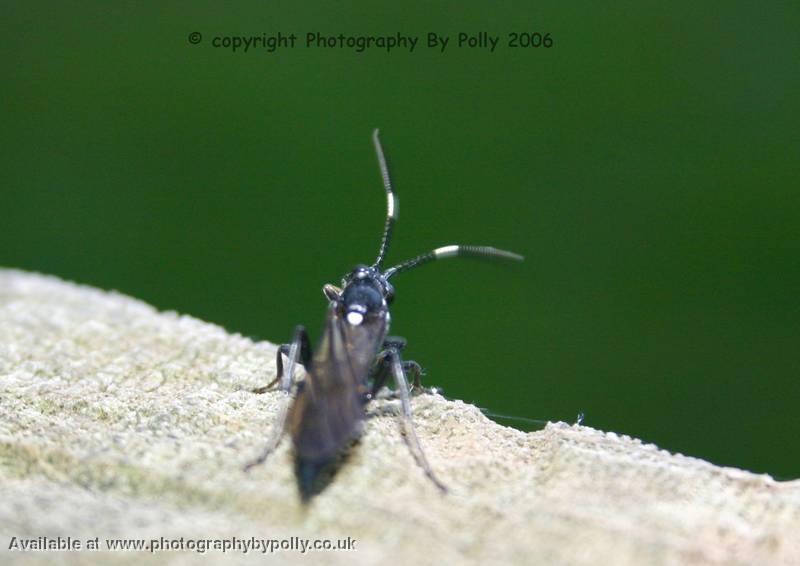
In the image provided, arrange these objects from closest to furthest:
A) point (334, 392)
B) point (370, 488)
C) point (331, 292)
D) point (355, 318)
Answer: point (370, 488)
point (334, 392)
point (355, 318)
point (331, 292)

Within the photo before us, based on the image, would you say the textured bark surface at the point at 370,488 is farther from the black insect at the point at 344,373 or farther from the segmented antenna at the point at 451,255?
the segmented antenna at the point at 451,255

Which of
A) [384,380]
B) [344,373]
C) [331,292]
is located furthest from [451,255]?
[344,373]

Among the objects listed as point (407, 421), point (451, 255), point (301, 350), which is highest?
point (451, 255)

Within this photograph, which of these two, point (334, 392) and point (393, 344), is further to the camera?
point (393, 344)

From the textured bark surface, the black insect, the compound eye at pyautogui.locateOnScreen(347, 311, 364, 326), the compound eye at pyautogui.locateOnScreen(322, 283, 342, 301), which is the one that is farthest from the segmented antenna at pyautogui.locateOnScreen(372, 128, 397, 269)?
the textured bark surface

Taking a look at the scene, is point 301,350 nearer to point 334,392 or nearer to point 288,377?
point 288,377

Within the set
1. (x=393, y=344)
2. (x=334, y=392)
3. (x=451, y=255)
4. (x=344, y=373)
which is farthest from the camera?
(x=451, y=255)

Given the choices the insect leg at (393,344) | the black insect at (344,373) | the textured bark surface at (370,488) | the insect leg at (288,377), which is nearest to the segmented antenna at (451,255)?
the black insect at (344,373)
